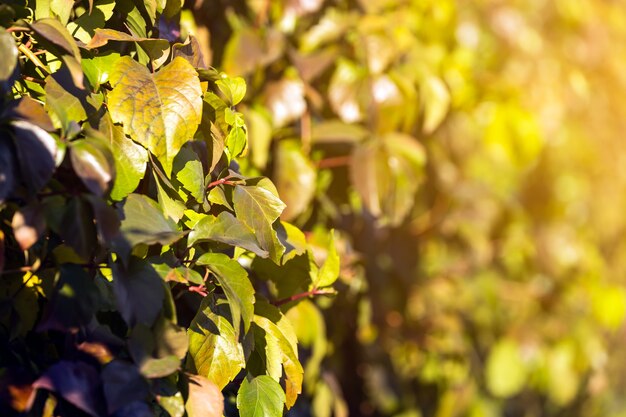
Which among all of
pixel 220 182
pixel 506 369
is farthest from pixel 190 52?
pixel 506 369

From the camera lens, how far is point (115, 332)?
1.06 m

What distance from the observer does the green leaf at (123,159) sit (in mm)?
965

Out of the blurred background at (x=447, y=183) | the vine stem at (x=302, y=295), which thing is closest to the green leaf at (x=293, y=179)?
the blurred background at (x=447, y=183)

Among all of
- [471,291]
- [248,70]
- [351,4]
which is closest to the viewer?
[248,70]

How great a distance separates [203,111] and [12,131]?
12.6 inches

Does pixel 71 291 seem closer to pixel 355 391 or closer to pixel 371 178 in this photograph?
pixel 371 178

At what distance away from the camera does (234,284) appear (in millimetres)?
998

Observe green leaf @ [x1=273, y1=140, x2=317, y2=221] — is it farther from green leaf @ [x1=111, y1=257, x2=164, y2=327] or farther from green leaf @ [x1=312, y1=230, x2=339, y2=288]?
green leaf @ [x1=111, y1=257, x2=164, y2=327]

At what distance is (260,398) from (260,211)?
0.24 meters

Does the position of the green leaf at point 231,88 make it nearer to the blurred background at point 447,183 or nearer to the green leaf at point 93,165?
the green leaf at point 93,165

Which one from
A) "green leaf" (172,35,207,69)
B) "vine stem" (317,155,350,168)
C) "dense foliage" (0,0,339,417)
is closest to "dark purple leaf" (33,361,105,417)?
"dense foliage" (0,0,339,417)

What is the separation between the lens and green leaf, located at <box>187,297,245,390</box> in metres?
1.05

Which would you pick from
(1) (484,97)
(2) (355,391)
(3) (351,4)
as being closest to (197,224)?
(3) (351,4)

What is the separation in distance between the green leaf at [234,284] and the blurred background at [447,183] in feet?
2.15
